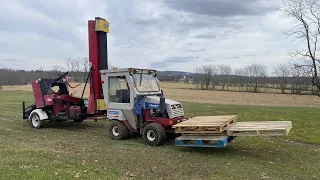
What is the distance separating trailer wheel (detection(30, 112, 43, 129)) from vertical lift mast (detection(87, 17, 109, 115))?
2.28 metres

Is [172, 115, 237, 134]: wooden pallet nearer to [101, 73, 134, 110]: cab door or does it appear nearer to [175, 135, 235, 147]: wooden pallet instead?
[175, 135, 235, 147]: wooden pallet

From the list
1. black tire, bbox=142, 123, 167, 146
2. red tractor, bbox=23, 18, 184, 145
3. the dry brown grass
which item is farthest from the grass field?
the dry brown grass

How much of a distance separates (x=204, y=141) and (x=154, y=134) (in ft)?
5.42

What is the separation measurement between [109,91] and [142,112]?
141 cm

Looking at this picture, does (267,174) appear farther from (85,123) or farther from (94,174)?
(85,123)

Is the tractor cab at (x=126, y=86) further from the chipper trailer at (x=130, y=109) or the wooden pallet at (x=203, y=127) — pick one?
the wooden pallet at (x=203, y=127)

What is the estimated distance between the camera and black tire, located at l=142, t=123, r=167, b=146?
8.86m

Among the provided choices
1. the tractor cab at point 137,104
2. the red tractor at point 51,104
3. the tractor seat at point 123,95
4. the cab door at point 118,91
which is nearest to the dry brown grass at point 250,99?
the red tractor at point 51,104

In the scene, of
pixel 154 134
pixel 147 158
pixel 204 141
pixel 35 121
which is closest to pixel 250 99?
pixel 35 121

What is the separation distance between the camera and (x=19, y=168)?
653 cm

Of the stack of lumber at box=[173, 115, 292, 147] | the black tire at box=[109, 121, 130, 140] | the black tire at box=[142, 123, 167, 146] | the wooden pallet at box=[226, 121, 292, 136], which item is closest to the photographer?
the wooden pallet at box=[226, 121, 292, 136]

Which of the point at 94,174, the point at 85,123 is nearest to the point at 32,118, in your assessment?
the point at 85,123

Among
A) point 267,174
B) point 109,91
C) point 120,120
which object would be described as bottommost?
point 267,174

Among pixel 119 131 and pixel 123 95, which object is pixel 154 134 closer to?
pixel 119 131
